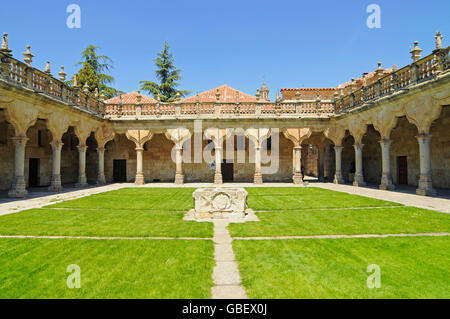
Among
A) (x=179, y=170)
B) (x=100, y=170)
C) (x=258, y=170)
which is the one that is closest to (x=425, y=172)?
(x=258, y=170)

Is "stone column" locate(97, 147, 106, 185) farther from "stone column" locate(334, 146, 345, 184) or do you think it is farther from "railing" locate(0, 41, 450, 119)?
"stone column" locate(334, 146, 345, 184)

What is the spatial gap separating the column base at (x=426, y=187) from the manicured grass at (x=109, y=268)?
465 inches

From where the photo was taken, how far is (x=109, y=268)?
3957 mm

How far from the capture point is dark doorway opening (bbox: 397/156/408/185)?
17.4 meters

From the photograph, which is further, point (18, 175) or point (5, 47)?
point (18, 175)

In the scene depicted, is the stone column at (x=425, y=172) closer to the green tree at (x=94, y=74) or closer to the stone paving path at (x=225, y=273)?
the stone paving path at (x=225, y=273)

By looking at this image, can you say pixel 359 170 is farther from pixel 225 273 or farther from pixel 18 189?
pixel 18 189

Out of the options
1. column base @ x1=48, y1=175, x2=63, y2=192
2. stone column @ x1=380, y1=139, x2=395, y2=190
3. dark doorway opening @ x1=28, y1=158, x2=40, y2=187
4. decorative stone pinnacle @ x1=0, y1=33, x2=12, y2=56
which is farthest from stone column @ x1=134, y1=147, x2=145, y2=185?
stone column @ x1=380, y1=139, x2=395, y2=190

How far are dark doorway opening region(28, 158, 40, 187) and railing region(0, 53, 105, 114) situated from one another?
527 cm

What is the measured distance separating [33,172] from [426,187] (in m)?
23.7

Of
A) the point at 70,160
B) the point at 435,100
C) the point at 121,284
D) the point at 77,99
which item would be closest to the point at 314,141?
the point at 435,100

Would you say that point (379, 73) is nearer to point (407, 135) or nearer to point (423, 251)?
point (407, 135)

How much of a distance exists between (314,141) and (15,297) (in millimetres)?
23522
